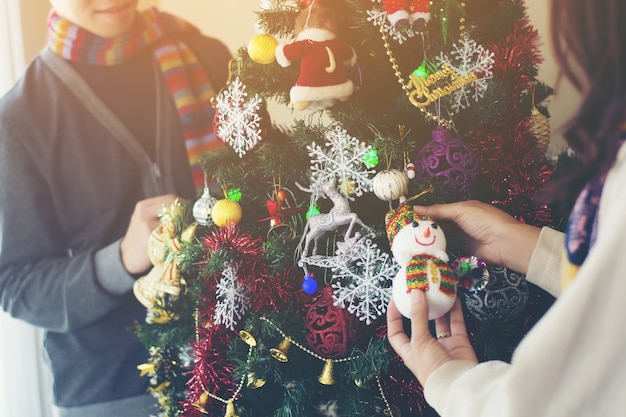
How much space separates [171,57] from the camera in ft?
4.17

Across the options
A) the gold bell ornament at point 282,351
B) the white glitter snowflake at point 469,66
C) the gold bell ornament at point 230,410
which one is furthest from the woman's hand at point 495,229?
the gold bell ornament at point 230,410

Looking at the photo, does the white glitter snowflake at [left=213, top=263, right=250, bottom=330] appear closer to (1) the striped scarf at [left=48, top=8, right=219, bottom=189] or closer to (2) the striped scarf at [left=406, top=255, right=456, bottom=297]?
(2) the striped scarf at [left=406, top=255, right=456, bottom=297]

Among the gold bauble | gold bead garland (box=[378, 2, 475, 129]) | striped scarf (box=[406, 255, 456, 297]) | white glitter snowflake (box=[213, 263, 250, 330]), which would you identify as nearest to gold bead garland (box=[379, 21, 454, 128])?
gold bead garland (box=[378, 2, 475, 129])

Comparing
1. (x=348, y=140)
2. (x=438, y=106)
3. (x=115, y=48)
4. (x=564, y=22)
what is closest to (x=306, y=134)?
(x=348, y=140)

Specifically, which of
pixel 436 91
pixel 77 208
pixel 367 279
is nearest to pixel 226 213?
pixel 367 279

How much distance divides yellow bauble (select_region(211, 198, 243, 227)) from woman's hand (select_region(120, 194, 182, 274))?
285 millimetres

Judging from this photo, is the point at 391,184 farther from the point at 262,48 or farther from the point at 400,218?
the point at 262,48

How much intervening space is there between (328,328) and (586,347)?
370mm

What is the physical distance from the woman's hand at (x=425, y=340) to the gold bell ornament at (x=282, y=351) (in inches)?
6.3

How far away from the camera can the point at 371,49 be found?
84 cm

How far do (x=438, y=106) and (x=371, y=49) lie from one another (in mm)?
130

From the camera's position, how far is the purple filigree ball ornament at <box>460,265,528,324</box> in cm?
73

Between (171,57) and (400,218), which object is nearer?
(400,218)

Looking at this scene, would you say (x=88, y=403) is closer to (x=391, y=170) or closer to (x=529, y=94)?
(x=391, y=170)
